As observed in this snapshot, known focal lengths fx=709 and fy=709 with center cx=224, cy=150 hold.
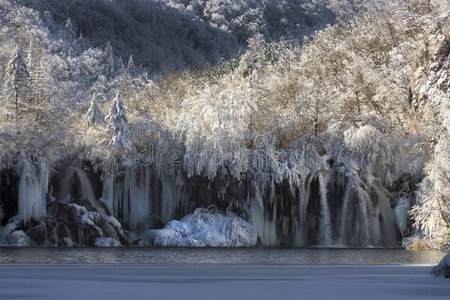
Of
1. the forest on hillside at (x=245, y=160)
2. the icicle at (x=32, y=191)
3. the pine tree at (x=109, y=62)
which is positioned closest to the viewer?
the icicle at (x=32, y=191)

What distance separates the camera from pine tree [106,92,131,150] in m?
32.9

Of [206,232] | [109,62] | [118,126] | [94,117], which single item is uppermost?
[109,62]

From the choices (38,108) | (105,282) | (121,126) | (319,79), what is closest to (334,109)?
(319,79)

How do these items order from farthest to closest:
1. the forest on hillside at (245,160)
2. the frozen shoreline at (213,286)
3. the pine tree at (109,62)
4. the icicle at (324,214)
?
the pine tree at (109,62) → the icicle at (324,214) → the forest on hillside at (245,160) → the frozen shoreline at (213,286)

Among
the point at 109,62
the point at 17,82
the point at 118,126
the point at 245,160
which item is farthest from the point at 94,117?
the point at 109,62

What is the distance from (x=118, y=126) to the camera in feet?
109

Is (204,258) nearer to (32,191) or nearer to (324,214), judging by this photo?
(32,191)

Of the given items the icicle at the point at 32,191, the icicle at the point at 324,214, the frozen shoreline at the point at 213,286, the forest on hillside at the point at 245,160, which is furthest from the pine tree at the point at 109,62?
Result: the frozen shoreline at the point at 213,286

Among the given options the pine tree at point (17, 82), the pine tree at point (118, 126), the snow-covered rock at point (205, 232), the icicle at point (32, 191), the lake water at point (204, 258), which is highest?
the pine tree at point (17, 82)

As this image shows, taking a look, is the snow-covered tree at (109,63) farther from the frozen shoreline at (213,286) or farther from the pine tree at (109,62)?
the frozen shoreline at (213,286)

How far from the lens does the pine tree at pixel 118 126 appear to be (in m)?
32.9

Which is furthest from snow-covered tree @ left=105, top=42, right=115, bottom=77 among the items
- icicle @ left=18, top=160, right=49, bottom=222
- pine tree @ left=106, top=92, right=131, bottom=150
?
icicle @ left=18, top=160, right=49, bottom=222

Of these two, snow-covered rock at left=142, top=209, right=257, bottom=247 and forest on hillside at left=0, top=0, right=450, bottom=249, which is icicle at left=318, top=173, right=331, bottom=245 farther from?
snow-covered rock at left=142, top=209, right=257, bottom=247

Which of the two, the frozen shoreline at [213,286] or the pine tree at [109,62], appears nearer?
the frozen shoreline at [213,286]
